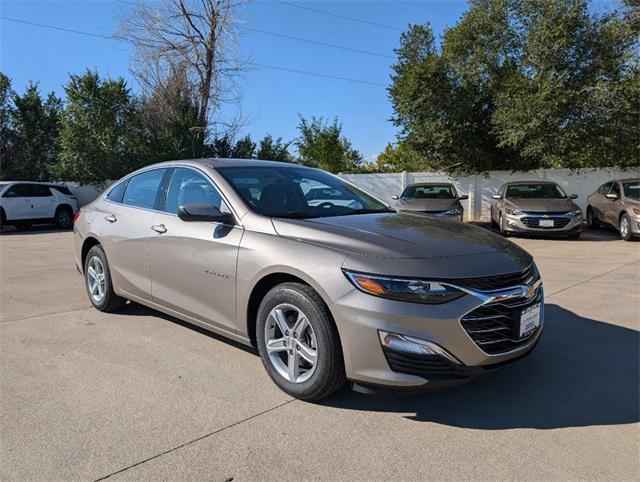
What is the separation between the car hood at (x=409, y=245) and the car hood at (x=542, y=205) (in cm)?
932

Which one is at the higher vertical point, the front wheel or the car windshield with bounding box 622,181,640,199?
the car windshield with bounding box 622,181,640,199

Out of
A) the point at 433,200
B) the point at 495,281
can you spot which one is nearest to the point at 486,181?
the point at 433,200

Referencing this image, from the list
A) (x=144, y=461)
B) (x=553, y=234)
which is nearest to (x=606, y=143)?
(x=553, y=234)

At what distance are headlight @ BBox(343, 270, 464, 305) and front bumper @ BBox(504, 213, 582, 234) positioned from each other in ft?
33.8

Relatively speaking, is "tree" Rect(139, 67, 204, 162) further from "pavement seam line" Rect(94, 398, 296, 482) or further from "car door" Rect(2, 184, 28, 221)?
"pavement seam line" Rect(94, 398, 296, 482)

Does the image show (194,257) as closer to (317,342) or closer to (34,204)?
(317,342)

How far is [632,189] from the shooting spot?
513 inches

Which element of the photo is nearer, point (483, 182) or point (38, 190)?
point (38, 190)

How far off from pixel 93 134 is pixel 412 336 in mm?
19972

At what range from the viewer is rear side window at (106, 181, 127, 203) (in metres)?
5.38

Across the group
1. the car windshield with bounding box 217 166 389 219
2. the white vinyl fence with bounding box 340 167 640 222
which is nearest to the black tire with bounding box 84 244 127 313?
the car windshield with bounding box 217 166 389 219

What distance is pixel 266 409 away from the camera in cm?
326

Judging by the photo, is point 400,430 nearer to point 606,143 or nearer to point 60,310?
point 60,310

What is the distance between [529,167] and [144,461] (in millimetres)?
18766
